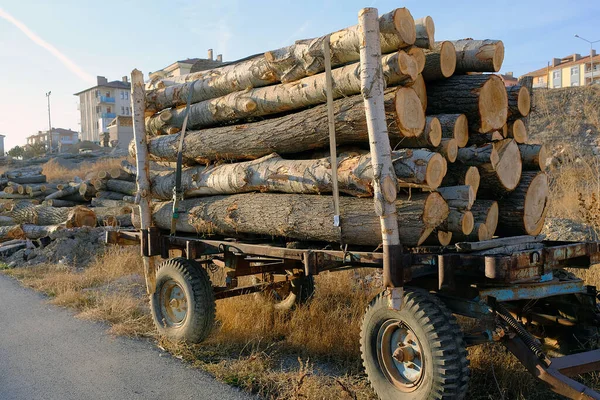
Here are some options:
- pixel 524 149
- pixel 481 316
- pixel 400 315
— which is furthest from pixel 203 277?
pixel 524 149

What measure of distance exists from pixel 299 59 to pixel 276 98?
1.58ft

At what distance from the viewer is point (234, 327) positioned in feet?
19.8

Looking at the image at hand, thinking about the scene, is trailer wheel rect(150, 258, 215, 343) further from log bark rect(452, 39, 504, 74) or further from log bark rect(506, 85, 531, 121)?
log bark rect(506, 85, 531, 121)

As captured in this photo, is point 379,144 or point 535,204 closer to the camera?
point 379,144

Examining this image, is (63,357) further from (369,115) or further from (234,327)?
(369,115)

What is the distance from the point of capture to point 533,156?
4.77 m

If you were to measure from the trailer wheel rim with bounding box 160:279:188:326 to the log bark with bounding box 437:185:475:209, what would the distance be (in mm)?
3068

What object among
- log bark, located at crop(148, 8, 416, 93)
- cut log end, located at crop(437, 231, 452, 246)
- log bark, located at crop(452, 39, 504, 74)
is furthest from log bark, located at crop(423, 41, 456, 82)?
cut log end, located at crop(437, 231, 452, 246)

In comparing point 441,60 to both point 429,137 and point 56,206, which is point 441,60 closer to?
point 429,137

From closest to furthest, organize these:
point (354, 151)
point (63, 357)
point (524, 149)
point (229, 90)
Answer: point (354, 151) < point (524, 149) < point (63, 357) < point (229, 90)

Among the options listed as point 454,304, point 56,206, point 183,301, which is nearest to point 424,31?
point 454,304

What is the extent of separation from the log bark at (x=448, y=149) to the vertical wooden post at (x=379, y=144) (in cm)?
63

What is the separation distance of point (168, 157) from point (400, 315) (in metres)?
3.79

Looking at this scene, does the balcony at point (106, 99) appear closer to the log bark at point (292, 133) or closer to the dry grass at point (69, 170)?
the dry grass at point (69, 170)
